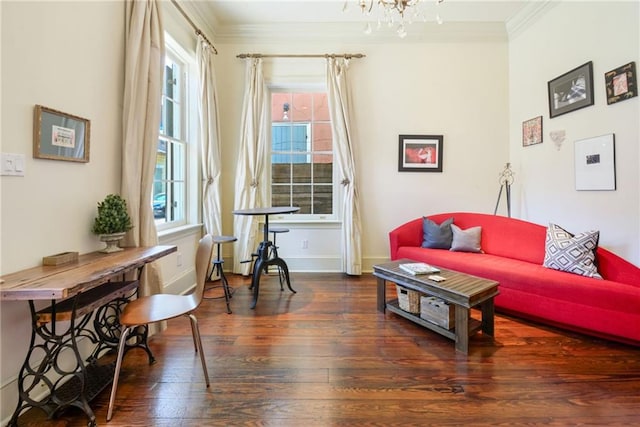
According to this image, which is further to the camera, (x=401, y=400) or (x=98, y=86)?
(x=98, y=86)

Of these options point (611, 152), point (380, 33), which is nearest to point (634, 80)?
point (611, 152)

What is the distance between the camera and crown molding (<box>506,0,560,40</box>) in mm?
3219

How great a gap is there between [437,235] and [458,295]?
4.97 feet

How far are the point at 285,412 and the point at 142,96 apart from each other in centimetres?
234

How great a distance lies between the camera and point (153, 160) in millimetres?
2213

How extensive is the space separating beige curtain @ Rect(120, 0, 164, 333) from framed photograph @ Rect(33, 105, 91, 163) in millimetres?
271

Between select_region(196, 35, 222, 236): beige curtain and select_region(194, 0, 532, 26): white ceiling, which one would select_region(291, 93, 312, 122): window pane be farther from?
select_region(196, 35, 222, 236): beige curtain

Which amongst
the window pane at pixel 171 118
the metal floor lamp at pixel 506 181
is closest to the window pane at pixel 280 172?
the window pane at pixel 171 118

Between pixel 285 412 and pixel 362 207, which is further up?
pixel 362 207

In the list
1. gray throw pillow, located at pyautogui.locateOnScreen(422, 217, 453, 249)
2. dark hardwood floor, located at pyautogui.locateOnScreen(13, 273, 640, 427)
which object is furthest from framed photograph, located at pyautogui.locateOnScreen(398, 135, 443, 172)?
dark hardwood floor, located at pyautogui.locateOnScreen(13, 273, 640, 427)

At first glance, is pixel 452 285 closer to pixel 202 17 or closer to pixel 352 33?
pixel 352 33

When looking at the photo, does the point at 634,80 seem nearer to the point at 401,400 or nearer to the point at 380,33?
the point at 380,33

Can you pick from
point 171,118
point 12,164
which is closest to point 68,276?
point 12,164

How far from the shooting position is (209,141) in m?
3.38
